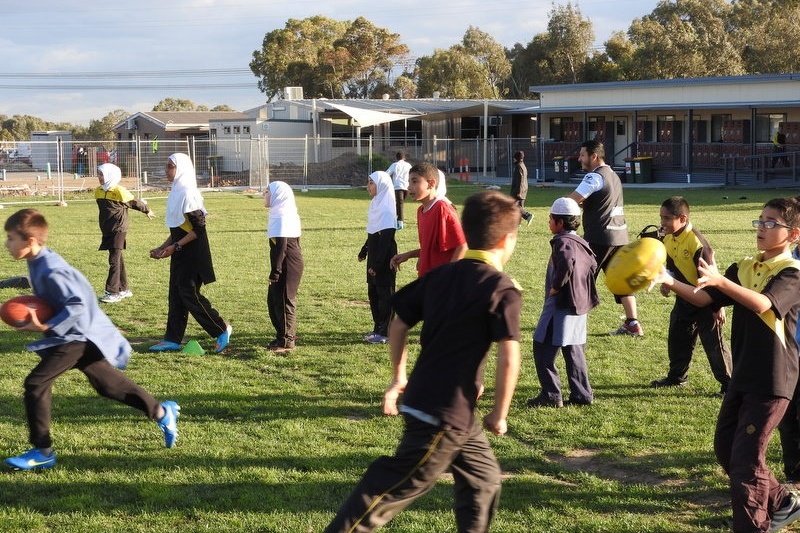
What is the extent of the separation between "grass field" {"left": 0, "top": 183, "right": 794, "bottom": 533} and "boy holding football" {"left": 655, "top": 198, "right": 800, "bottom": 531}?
1.34ft

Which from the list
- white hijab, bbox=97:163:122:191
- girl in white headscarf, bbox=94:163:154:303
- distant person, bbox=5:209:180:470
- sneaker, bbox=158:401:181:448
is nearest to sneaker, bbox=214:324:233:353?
sneaker, bbox=158:401:181:448

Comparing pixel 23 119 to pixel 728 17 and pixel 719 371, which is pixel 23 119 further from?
pixel 719 371

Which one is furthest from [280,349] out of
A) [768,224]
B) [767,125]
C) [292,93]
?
[292,93]

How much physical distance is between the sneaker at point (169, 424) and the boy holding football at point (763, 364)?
3504 mm

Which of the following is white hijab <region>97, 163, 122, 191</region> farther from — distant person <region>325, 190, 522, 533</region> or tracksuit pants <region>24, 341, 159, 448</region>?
distant person <region>325, 190, 522, 533</region>

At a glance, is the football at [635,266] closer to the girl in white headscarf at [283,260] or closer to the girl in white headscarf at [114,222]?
the girl in white headscarf at [283,260]

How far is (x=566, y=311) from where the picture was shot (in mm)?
7246

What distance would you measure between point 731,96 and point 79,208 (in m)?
25.8

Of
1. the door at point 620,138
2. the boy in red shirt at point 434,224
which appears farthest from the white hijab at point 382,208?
the door at point 620,138

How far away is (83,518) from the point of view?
5176mm

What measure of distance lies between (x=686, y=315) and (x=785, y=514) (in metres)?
2.86

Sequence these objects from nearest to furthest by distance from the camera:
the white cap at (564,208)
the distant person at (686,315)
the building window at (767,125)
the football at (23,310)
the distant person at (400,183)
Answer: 1. the football at (23,310)
2. the distant person at (686,315)
3. the white cap at (564,208)
4. the distant person at (400,183)
5. the building window at (767,125)

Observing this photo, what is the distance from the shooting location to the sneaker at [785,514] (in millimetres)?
4875

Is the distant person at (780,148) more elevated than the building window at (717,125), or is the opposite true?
the building window at (717,125)
